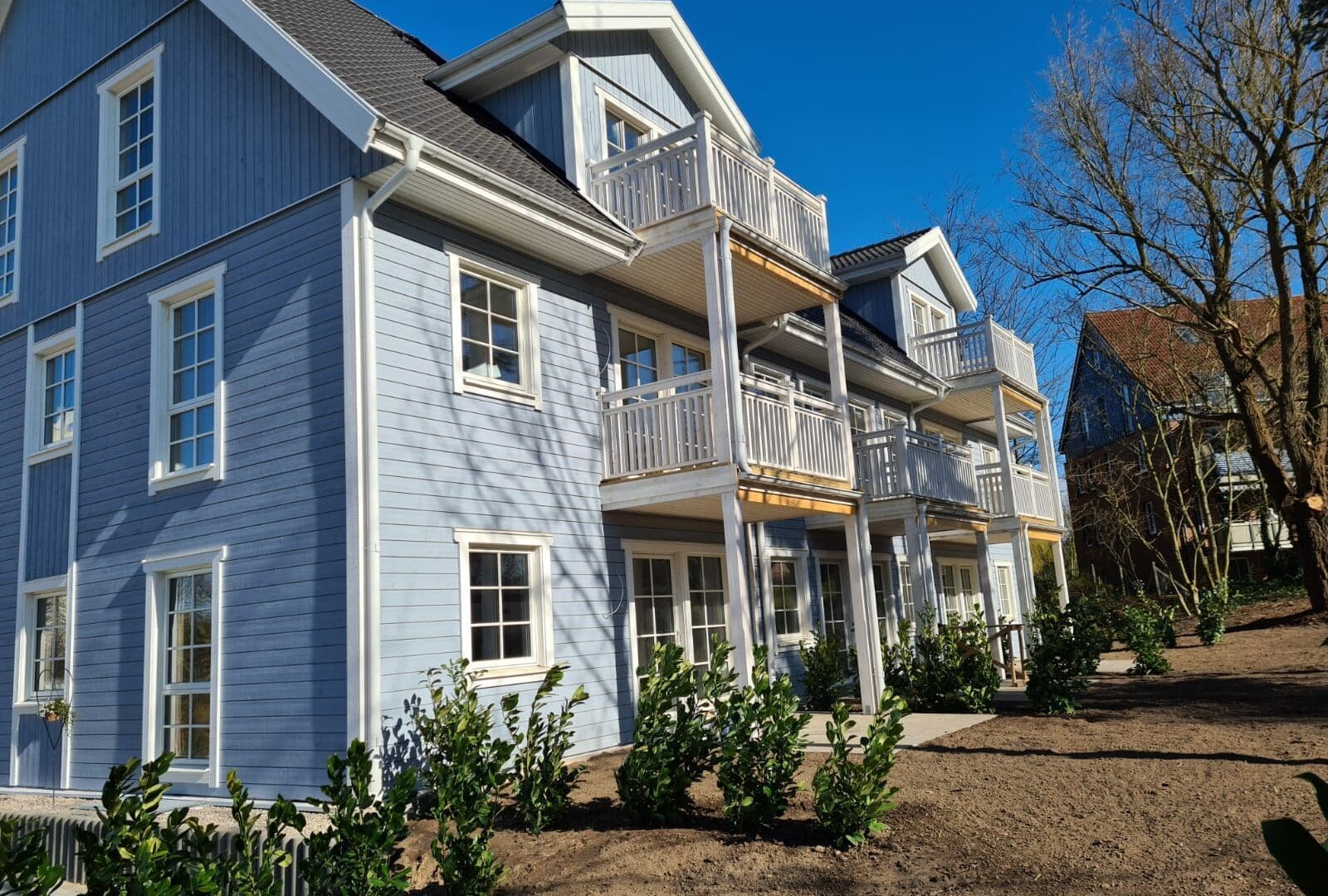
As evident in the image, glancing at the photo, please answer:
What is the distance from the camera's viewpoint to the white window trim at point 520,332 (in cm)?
962

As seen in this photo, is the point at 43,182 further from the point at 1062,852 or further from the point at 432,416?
the point at 1062,852

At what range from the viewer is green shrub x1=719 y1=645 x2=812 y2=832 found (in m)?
6.84

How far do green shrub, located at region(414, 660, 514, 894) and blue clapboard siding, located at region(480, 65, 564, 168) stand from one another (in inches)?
271

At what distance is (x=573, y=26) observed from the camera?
1178 centimetres

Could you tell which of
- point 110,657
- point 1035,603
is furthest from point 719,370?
point 1035,603

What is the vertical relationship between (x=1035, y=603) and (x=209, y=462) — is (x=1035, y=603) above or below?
below

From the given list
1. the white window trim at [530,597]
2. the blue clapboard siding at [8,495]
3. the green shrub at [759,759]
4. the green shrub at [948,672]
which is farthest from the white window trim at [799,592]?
the blue clapboard siding at [8,495]

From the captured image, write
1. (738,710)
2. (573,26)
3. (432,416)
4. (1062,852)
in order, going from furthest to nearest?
(573,26) → (432,416) → (738,710) → (1062,852)

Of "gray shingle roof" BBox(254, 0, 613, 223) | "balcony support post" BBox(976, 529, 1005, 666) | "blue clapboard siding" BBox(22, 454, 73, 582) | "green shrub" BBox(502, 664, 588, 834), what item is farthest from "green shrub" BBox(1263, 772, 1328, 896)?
"balcony support post" BBox(976, 529, 1005, 666)

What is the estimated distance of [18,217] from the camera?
41.1 feet

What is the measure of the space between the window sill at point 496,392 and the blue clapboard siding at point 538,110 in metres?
3.52

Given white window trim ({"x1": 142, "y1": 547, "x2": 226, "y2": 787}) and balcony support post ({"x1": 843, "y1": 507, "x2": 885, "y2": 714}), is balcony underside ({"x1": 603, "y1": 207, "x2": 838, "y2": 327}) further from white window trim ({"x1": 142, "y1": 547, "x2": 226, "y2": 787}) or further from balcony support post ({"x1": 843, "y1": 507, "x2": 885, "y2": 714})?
white window trim ({"x1": 142, "y1": 547, "x2": 226, "y2": 787})

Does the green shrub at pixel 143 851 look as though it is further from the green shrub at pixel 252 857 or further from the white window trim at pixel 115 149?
the white window trim at pixel 115 149

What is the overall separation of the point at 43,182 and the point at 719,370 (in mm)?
8982
